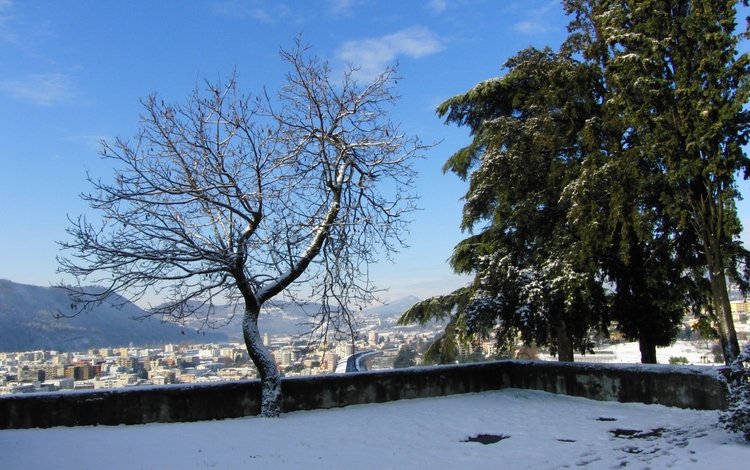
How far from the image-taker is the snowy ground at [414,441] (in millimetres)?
7074

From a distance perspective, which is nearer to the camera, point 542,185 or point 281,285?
point 281,285

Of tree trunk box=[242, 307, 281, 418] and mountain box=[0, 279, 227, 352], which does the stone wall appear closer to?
tree trunk box=[242, 307, 281, 418]

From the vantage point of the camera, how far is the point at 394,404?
41.3 ft

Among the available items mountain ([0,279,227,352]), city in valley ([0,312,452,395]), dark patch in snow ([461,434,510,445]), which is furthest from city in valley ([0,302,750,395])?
dark patch in snow ([461,434,510,445])

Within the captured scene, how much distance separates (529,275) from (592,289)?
64.5 inches

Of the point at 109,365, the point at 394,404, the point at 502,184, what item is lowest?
the point at 394,404

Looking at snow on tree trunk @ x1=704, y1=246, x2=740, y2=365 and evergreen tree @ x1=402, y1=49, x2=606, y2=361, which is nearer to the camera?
snow on tree trunk @ x1=704, y1=246, x2=740, y2=365

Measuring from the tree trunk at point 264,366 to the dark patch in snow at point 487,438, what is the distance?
14.3 feet

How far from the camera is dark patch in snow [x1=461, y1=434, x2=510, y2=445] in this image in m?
8.45

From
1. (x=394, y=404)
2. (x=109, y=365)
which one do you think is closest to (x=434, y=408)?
(x=394, y=404)

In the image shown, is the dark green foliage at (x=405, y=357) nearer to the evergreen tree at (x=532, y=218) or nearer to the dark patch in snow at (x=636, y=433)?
the evergreen tree at (x=532, y=218)

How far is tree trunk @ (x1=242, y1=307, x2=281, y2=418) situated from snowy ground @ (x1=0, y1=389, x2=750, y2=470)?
0.37 metres

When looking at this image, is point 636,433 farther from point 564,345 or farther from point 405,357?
point 405,357

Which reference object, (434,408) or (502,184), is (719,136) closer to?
(502,184)
